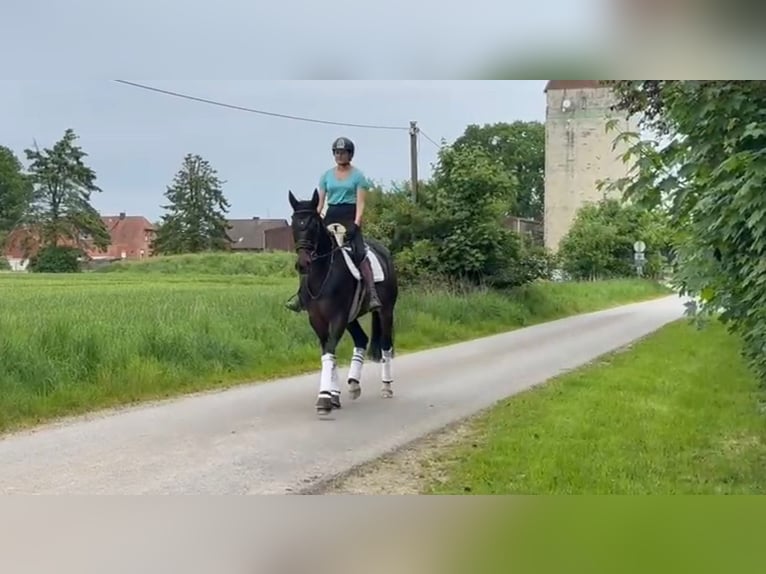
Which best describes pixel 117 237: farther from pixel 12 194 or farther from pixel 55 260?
pixel 12 194

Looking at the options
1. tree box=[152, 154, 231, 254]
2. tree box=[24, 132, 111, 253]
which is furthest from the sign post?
tree box=[24, 132, 111, 253]

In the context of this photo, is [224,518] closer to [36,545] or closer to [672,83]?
[36,545]

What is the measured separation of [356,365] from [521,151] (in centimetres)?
221

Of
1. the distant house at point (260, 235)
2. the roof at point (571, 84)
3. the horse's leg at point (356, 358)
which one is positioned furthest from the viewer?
the horse's leg at point (356, 358)

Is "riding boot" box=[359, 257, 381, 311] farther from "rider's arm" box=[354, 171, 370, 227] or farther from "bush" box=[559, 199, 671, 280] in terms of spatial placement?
"bush" box=[559, 199, 671, 280]

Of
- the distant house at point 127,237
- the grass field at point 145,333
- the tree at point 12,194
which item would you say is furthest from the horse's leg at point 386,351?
the tree at point 12,194

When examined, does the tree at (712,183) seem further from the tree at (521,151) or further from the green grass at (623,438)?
the tree at (521,151)

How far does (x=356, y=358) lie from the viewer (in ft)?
19.8

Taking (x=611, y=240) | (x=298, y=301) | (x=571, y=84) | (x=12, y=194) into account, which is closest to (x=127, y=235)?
(x=12, y=194)

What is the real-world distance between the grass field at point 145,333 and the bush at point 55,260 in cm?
8

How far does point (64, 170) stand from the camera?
17.3 feet

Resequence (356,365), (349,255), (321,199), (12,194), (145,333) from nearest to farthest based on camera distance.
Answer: (321,199) < (12,194) < (349,255) < (356,365) < (145,333)

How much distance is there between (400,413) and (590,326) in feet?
10.1

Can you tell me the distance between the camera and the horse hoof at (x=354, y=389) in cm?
587
